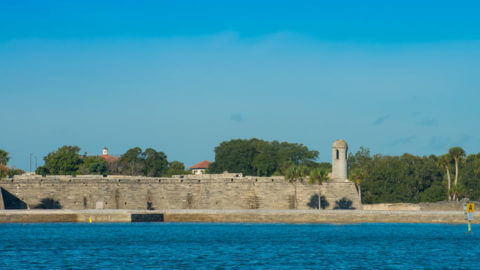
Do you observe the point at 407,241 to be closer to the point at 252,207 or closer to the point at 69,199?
the point at 252,207

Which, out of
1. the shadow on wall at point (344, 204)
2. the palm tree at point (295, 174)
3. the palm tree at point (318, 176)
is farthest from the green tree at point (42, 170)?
the shadow on wall at point (344, 204)

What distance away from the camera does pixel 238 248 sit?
136 ft

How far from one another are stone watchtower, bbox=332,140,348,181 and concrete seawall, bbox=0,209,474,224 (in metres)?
9.92

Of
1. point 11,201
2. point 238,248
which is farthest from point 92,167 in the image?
point 238,248

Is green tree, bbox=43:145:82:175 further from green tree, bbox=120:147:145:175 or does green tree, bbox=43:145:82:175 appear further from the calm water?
the calm water

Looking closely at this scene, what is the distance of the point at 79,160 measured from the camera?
99750mm

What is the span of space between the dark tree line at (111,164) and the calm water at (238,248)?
3677 centimetres

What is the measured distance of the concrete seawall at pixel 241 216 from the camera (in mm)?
59312

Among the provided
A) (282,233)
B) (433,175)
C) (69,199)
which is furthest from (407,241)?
(433,175)

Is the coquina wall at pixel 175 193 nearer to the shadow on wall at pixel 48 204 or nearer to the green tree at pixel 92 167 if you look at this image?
the shadow on wall at pixel 48 204

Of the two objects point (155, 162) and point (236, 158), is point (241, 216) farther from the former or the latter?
point (155, 162)

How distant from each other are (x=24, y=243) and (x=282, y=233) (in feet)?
57.1

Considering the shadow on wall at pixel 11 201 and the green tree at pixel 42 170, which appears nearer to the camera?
the shadow on wall at pixel 11 201

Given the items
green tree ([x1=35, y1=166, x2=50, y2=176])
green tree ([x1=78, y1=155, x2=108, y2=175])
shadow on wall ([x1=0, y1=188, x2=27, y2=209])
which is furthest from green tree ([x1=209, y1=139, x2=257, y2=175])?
shadow on wall ([x1=0, y1=188, x2=27, y2=209])
